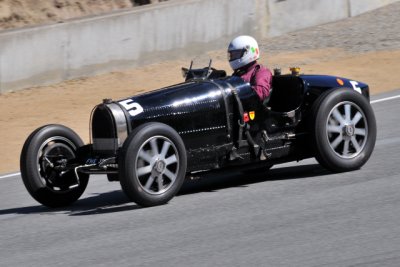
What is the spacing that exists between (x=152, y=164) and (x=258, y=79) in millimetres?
1649

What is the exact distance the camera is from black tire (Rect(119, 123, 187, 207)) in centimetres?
860

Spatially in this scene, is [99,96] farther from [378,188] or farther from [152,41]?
[378,188]

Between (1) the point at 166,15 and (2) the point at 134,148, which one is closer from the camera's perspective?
(2) the point at 134,148

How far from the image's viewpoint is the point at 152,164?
8828 millimetres

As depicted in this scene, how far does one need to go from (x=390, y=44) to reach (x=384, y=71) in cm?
213

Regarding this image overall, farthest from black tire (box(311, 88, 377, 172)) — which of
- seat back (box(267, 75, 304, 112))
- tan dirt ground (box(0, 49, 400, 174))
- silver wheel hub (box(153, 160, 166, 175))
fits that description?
tan dirt ground (box(0, 49, 400, 174))

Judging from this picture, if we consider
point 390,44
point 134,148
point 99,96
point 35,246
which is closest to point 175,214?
point 134,148

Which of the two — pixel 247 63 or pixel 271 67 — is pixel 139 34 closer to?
pixel 271 67

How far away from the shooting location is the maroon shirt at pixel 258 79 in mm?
9812

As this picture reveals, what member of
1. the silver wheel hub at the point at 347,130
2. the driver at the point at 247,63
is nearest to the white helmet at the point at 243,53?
the driver at the point at 247,63

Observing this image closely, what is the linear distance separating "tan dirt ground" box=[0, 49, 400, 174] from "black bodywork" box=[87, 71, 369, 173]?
14.9 ft

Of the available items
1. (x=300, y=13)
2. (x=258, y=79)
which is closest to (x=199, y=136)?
(x=258, y=79)

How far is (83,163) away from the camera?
9.48 meters

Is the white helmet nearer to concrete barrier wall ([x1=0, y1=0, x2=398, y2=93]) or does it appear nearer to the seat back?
the seat back
